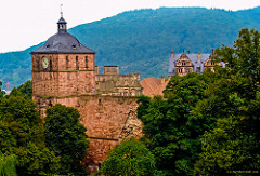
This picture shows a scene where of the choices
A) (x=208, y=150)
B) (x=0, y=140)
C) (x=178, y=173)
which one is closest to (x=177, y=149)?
(x=178, y=173)

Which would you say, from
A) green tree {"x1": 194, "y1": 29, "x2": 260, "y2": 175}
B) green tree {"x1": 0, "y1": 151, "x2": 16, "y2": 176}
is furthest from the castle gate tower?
green tree {"x1": 194, "y1": 29, "x2": 260, "y2": 175}

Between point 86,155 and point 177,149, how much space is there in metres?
13.5

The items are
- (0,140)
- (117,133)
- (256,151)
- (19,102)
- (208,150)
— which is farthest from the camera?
(117,133)

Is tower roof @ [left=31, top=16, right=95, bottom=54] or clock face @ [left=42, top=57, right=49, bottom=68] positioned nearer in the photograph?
clock face @ [left=42, top=57, right=49, bottom=68]

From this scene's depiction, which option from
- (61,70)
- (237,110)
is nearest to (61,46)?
(61,70)

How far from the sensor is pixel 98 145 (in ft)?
126

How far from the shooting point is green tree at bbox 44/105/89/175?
33.7 meters

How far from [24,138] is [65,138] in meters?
5.54

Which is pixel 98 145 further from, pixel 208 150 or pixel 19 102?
pixel 208 150

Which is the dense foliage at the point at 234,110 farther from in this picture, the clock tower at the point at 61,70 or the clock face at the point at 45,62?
the clock face at the point at 45,62

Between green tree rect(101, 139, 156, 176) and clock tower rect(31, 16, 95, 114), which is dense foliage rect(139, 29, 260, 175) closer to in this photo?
green tree rect(101, 139, 156, 176)

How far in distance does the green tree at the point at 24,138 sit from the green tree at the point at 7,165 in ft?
2.79

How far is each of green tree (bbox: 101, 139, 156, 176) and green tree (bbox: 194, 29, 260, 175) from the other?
7442 millimetres

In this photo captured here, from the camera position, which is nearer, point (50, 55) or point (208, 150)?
point (208, 150)
